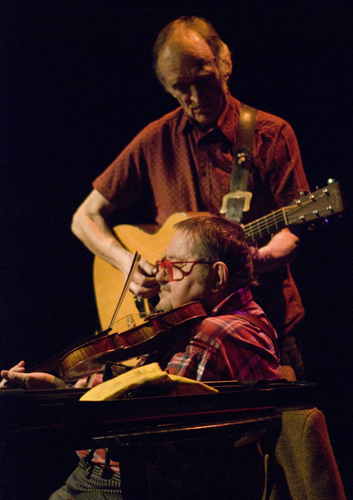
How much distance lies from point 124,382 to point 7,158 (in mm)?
2801

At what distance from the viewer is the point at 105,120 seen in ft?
10.8

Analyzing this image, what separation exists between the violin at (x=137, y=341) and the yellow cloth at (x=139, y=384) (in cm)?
55

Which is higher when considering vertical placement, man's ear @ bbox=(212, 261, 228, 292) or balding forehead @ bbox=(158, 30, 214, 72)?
balding forehead @ bbox=(158, 30, 214, 72)

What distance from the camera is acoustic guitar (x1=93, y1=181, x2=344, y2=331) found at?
2.10 meters

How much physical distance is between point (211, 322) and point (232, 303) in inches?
8.1

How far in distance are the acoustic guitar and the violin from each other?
698 mm

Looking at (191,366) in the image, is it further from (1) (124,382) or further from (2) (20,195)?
(2) (20,195)

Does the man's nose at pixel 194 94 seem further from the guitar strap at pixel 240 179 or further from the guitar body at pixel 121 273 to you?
the guitar body at pixel 121 273

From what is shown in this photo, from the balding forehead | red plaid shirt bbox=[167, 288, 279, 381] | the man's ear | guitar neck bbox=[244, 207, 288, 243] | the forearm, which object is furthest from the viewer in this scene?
the balding forehead

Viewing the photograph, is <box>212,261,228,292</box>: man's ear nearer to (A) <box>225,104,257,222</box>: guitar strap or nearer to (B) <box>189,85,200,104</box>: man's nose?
(A) <box>225,104,257,222</box>: guitar strap

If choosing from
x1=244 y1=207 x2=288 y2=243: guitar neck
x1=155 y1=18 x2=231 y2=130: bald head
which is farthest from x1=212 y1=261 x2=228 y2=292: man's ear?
x1=155 y1=18 x2=231 y2=130: bald head

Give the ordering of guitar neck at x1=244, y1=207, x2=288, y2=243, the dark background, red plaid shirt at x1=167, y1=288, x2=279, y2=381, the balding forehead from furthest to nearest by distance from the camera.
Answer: the dark background < the balding forehead < guitar neck at x1=244, y1=207, x2=288, y2=243 < red plaid shirt at x1=167, y1=288, x2=279, y2=381

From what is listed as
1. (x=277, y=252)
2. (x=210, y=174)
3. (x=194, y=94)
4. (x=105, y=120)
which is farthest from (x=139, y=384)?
(x=105, y=120)

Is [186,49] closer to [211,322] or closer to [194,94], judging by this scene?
[194,94]
